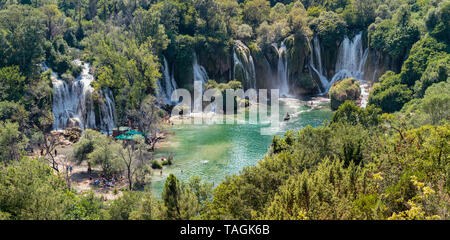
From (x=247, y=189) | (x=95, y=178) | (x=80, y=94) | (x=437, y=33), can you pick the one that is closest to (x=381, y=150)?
(x=247, y=189)

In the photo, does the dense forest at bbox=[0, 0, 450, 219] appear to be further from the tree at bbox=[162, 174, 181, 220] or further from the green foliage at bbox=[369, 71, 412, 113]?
the green foliage at bbox=[369, 71, 412, 113]

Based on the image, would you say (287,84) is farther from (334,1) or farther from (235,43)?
(334,1)

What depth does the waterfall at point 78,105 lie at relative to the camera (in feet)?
149

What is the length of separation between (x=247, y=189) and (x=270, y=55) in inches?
2311

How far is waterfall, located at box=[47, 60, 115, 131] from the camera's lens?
149 feet

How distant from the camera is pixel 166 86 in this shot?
62188 mm

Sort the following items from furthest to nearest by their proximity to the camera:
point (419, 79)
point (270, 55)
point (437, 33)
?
point (270, 55) < point (437, 33) < point (419, 79)

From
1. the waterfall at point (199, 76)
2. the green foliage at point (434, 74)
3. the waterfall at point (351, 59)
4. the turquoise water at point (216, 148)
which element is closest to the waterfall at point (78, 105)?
the turquoise water at point (216, 148)

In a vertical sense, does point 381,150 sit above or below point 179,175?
above

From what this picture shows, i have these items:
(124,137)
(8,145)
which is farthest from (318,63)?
(8,145)

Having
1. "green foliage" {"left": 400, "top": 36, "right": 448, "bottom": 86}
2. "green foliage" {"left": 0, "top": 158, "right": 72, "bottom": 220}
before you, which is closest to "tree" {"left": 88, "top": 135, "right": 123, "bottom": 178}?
"green foliage" {"left": 0, "top": 158, "right": 72, "bottom": 220}

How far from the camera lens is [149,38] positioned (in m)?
55.1

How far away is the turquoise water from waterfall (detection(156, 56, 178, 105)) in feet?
32.6

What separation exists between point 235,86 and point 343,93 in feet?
68.5
